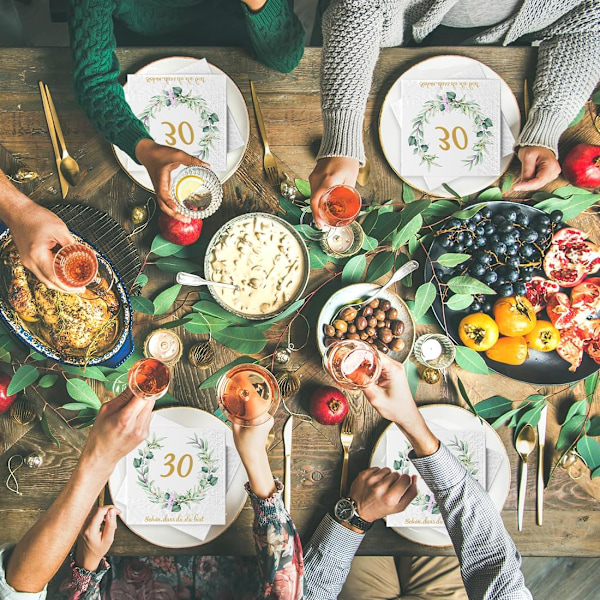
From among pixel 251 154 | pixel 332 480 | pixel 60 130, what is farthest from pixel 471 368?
pixel 60 130

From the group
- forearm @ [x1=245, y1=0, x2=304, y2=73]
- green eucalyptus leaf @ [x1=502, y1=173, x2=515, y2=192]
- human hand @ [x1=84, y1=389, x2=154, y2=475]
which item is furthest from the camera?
green eucalyptus leaf @ [x1=502, y1=173, x2=515, y2=192]

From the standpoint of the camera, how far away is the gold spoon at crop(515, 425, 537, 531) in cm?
128

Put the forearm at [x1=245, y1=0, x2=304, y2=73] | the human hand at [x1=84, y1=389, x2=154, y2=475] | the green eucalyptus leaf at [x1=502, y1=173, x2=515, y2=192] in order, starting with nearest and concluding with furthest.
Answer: the human hand at [x1=84, y1=389, x2=154, y2=475]
the forearm at [x1=245, y1=0, x2=304, y2=73]
the green eucalyptus leaf at [x1=502, y1=173, x2=515, y2=192]

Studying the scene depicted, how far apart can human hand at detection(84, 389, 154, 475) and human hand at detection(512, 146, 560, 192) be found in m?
1.06

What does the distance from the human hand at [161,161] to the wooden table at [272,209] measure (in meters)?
0.11

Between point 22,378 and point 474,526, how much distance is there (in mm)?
1144

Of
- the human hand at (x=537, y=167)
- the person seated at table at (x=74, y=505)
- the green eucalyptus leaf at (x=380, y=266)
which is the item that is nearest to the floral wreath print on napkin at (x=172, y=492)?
the person seated at table at (x=74, y=505)

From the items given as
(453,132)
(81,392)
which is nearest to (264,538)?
(81,392)

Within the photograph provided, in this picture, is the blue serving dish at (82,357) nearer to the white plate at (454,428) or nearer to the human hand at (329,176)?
the human hand at (329,176)

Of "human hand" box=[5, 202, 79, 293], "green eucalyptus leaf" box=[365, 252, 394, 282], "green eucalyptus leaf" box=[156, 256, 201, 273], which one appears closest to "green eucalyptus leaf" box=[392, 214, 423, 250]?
"green eucalyptus leaf" box=[365, 252, 394, 282]

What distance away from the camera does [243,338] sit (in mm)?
1205

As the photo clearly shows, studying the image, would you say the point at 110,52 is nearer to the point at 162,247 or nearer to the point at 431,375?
the point at 162,247

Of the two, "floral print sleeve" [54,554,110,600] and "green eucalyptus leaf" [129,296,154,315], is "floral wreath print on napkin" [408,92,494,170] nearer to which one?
"green eucalyptus leaf" [129,296,154,315]

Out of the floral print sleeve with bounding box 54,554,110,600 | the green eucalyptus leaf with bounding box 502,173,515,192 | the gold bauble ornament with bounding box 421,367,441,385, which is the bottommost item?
the floral print sleeve with bounding box 54,554,110,600
